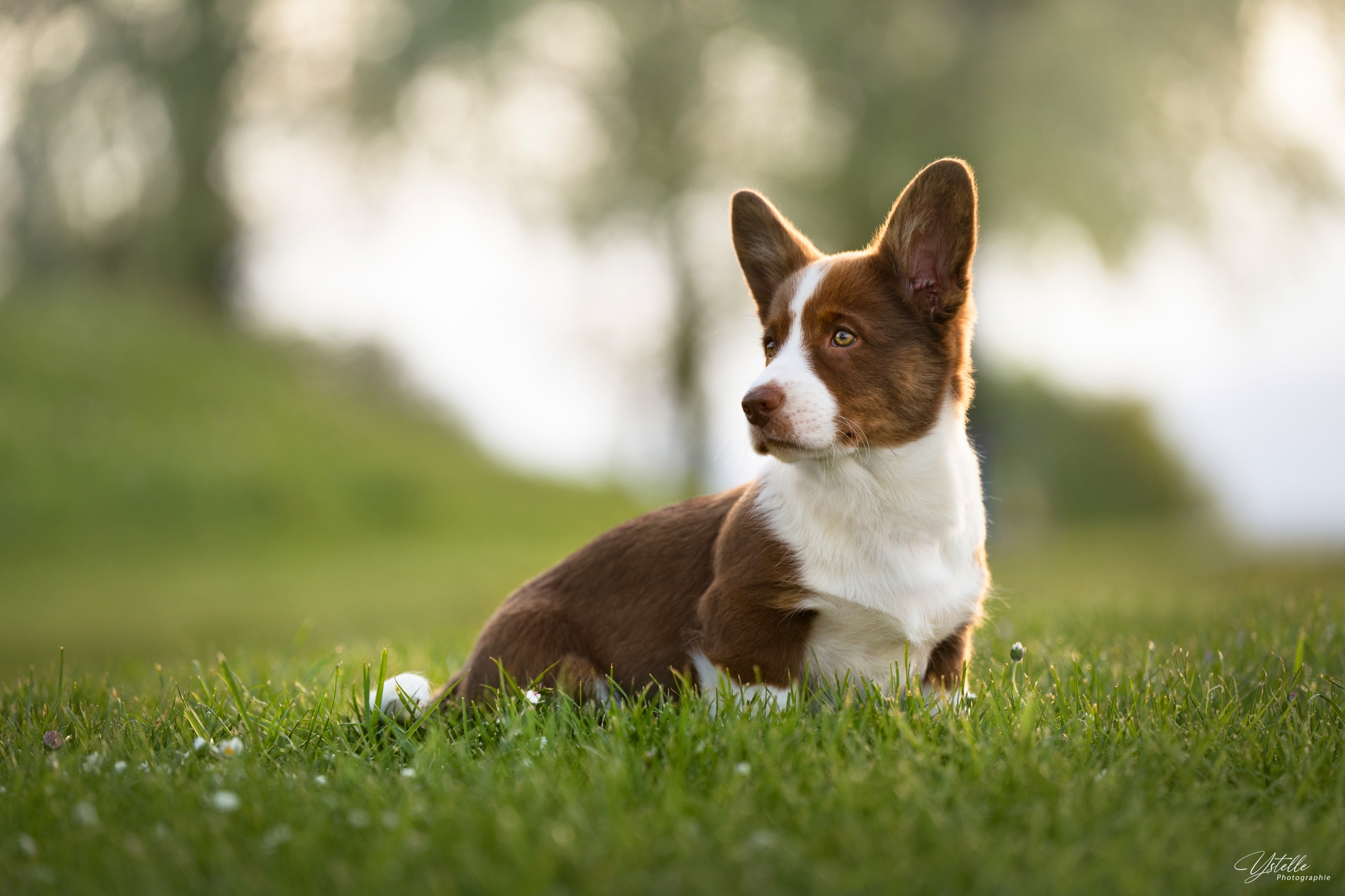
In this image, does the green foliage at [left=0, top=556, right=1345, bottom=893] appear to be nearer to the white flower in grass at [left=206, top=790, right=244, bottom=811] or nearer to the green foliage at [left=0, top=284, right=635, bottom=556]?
the white flower in grass at [left=206, top=790, right=244, bottom=811]

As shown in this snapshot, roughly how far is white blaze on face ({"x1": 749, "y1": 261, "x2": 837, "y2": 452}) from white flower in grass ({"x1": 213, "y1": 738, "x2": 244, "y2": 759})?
186 cm

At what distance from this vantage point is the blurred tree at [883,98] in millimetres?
11477

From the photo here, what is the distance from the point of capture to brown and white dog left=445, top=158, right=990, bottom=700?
3061 millimetres

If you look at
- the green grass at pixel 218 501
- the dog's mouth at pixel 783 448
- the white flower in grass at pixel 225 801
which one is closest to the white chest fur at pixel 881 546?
the dog's mouth at pixel 783 448

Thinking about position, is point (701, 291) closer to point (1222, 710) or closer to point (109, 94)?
point (109, 94)

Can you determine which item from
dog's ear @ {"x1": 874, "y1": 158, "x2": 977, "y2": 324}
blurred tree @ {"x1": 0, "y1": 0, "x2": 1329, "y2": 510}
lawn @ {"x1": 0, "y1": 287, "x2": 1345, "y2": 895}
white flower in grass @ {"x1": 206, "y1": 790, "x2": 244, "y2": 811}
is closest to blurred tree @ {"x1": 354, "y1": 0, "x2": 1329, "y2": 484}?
blurred tree @ {"x1": 0, "y1": 0, "x2": 1329, "y2": 510}

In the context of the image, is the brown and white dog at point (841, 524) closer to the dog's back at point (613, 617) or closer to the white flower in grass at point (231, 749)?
the dog's back at point (613, 617)

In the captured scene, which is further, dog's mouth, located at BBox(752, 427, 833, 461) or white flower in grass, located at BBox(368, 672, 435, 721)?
white flower in grass, located at BBox(368, 672, 435, 721)

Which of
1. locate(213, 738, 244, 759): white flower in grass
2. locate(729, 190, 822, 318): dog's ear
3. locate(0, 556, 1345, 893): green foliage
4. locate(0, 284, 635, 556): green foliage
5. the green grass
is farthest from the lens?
locate(0, 284, 635, 556): green foliage

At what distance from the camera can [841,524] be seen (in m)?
3.14

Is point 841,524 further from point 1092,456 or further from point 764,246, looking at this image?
point 1092,456

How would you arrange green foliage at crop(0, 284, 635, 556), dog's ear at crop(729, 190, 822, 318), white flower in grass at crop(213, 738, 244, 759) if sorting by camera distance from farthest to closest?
green foliage at crop(0, 284, 635, 556) < dog's ear at crop(729, 190, 822, 318) < white flower in grass at crop(213, 738, 244, 759)

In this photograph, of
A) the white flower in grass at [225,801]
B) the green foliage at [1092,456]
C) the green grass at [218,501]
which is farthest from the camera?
the green foliage at [1092,456]

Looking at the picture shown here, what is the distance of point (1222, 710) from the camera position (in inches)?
123
